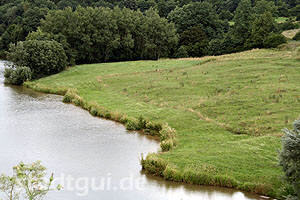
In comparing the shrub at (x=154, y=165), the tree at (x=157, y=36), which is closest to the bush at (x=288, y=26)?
A: the tree at (x=157, y=36)

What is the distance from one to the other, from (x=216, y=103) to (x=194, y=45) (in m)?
47.0

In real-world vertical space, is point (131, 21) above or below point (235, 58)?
above

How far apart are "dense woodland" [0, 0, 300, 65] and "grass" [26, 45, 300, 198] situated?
9.76m

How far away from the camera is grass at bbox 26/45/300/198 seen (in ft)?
82.5

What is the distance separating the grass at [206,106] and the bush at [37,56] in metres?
2.85

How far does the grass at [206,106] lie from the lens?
25.1m

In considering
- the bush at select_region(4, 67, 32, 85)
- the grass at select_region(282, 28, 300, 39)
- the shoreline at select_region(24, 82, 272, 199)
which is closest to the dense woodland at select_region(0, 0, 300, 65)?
the grass at select_region(282, 28, 300, 39)

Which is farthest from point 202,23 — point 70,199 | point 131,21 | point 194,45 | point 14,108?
point 70,199

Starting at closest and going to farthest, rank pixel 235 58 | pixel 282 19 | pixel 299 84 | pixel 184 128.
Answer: pixel 184 128 → pixel 299 84 → pixel 235 58 → pixel 282 19

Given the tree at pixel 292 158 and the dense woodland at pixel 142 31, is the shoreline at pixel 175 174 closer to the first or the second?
the tree at pixel 292 158

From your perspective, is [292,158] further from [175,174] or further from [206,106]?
[206,106]

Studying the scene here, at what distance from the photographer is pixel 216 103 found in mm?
38719

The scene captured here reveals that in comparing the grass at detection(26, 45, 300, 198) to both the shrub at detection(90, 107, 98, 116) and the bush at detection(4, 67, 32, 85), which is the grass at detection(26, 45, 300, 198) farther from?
the bush at detection(4, 67, 32, 85)

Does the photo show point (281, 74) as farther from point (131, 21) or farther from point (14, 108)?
point (131, 21)
